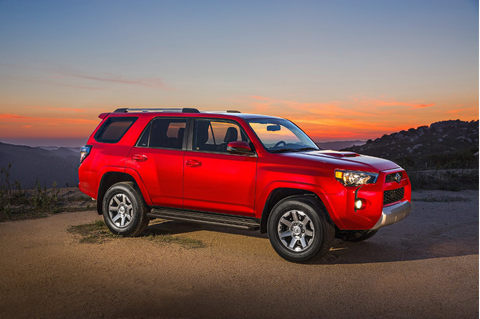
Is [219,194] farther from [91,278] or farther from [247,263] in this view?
[91,278]

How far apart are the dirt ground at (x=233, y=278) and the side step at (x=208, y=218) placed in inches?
17.7

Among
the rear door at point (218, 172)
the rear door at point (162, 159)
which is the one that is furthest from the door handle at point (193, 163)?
the rear door at point (162, 159)

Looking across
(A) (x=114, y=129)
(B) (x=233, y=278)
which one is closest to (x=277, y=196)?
(B) (x=233, y=278)

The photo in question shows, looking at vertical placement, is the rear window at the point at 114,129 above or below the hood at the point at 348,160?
above

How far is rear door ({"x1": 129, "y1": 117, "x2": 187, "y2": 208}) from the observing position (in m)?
7.17

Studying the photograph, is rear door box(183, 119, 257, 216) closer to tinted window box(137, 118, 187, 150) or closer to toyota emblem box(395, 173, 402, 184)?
tinted window box(137, 118, 187, 150)

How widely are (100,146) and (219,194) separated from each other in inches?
104

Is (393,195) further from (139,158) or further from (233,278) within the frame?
(139,158)

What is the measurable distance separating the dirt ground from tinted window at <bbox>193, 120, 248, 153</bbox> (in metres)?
1.59

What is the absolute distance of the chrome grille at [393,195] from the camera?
6.13 m

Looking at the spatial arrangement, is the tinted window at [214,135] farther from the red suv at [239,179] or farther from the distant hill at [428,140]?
the distant hill at [428,140]

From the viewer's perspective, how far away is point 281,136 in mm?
7184

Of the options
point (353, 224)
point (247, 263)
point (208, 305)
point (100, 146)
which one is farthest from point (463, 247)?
point (100, 146)

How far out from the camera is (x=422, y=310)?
177 inches
